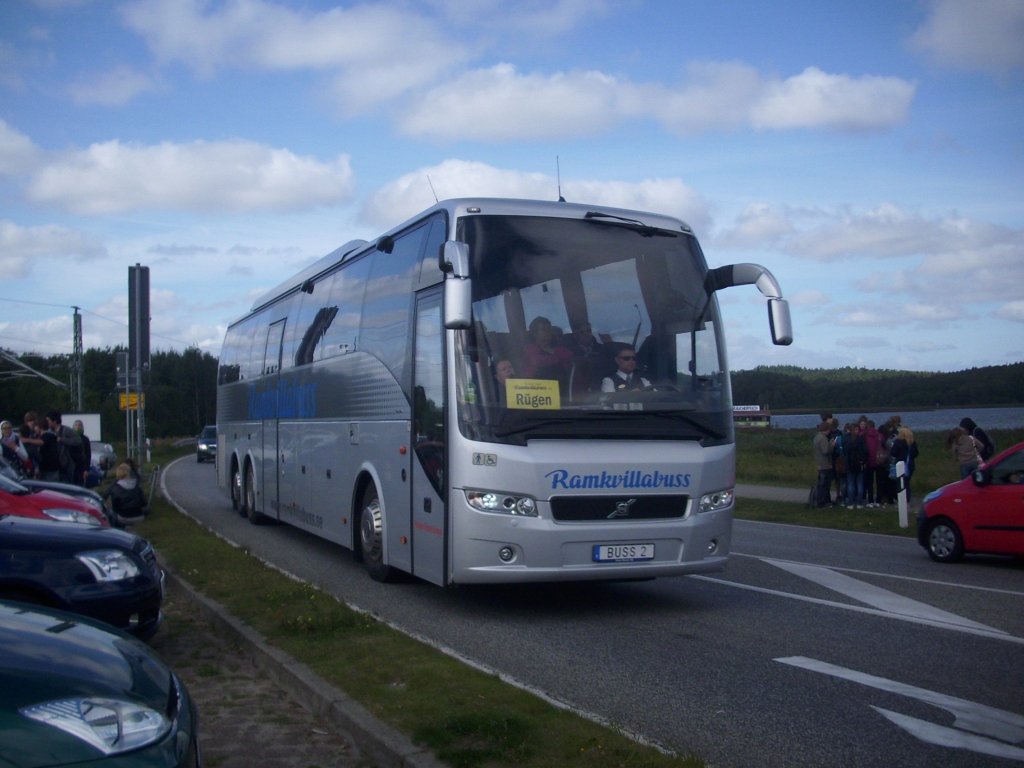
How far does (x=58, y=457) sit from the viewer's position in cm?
1912

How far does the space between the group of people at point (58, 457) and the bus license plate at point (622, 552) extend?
936 cm

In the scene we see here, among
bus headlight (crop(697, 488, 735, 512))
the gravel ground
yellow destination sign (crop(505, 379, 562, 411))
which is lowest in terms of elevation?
the gravel ground

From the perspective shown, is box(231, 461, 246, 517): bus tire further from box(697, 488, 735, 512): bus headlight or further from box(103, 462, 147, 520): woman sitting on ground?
box(697, 488, 735, 512): bus headlight

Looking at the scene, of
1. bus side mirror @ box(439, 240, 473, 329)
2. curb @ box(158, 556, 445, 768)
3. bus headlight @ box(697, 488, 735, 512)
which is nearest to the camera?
curb @ box(158, 556, 445, 768)

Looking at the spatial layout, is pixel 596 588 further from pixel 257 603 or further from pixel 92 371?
pixel 92 371

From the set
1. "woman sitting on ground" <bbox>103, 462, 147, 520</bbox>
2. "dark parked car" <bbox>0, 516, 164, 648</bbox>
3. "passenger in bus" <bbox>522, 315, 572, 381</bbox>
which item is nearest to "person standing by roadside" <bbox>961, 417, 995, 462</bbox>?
"passenger in bus" <bbox>522, 315, 572, 381</bbox>

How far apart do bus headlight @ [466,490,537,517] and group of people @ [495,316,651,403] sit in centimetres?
84

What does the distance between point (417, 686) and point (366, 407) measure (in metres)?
5.48

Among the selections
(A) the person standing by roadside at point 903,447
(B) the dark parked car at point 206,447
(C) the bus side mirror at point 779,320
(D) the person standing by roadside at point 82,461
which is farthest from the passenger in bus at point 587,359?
(B) the dark parked car at point 206,447

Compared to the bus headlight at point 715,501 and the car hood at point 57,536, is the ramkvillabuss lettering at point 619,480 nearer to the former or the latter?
the bus headlight at point 715,501

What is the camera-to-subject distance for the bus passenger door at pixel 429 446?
29.1 feet

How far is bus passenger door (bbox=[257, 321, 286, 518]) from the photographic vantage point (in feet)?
52.8

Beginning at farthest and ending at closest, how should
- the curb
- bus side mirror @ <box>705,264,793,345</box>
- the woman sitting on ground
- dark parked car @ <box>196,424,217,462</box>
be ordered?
dark parked car @ <box>196,424,217,462</box> < the woman sitting on ground < bus side mirror @ <box>705,264,793,345</box> < the curb

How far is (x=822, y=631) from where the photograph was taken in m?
8.38
